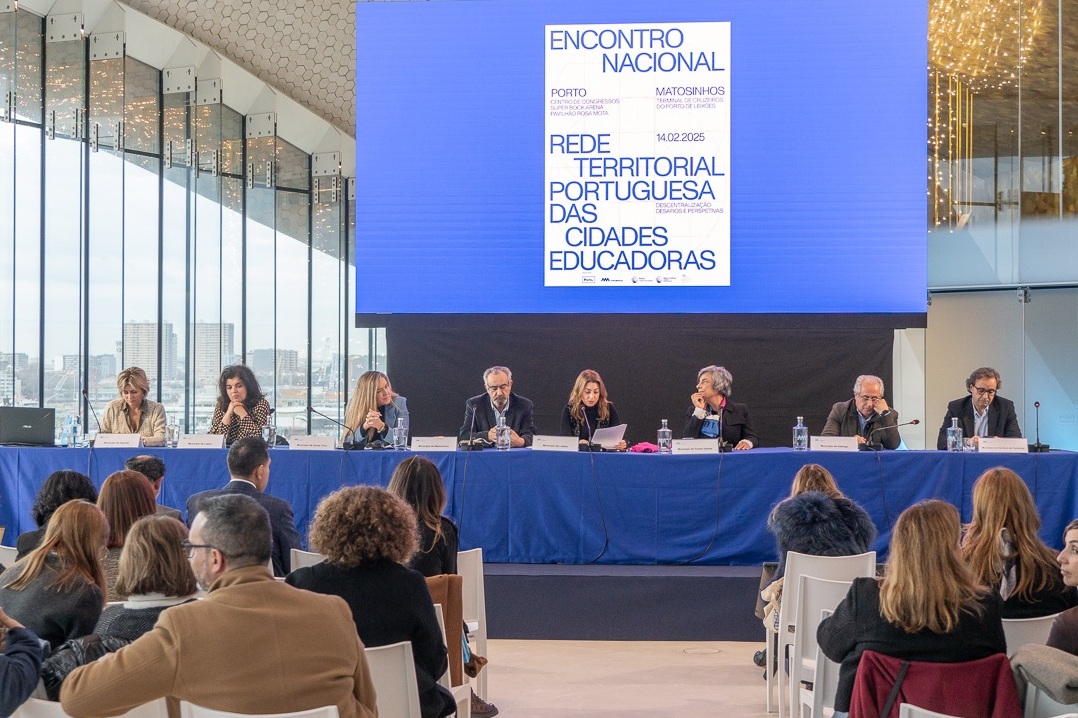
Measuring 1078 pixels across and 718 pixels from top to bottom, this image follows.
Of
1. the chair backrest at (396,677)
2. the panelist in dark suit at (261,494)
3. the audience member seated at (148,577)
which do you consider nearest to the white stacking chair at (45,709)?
the audience member seated at (148,577)

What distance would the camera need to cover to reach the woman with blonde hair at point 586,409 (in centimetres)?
565

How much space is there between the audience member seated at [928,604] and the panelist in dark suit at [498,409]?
3.29 m

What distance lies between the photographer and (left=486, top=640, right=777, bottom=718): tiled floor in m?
3.85

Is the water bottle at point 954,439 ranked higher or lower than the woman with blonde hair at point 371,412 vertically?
lower

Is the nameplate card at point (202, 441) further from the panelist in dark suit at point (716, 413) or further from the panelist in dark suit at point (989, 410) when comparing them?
the panelist in dark suit at point (989, 410)

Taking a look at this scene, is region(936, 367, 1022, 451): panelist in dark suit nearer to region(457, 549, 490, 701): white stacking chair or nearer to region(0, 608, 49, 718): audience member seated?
region(457, 549, 490, 701): white stacking chair

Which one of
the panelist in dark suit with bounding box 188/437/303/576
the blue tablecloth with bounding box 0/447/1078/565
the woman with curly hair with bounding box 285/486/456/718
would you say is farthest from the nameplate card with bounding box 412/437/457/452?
the woman with curly hair with bounding box 285/486/456/718

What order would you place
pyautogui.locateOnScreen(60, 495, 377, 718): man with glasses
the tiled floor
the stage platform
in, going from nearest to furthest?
pyautogui.locateOnScreen(60, 495, 377, 718): man with glasses < the tiled floor < the stage platform

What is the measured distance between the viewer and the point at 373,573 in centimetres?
236

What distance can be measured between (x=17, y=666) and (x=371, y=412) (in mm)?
3638

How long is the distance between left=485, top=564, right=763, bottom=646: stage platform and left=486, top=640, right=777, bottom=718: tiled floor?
2.2 inches

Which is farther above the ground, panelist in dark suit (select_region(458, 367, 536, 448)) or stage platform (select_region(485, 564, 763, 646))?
panelist in dark suit (select_region(458, 367, 536, 448))

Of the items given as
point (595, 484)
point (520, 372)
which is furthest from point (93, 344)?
point (595, 484)

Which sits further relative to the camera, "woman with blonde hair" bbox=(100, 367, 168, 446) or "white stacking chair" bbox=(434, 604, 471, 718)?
"woman with blonde hair" bbox=(100, 367, 168, 446)
